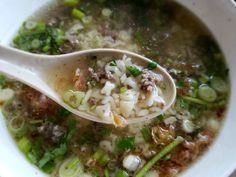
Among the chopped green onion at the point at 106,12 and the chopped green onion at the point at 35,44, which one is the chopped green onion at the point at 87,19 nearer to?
the chopped green onion at the point at 106,12

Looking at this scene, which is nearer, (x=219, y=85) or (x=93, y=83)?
(x=93, y=83)

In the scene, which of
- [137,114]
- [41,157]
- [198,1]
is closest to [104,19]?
[198,1]

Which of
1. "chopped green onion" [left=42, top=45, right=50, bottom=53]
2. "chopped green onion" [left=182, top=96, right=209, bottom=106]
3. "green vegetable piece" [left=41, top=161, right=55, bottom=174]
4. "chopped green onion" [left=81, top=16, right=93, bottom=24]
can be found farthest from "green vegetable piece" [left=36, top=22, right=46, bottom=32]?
"chopped green onion" [left=182, top=96, right=209, bottom=106]

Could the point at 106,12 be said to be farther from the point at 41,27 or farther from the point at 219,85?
the point at 219,85

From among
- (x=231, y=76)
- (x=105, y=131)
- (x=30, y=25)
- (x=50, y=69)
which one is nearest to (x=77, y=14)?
(x=30, y=25)

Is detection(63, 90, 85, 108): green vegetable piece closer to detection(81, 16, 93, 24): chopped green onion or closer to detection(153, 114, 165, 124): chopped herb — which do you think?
detection(153, 114, 165, 124): chopped herb

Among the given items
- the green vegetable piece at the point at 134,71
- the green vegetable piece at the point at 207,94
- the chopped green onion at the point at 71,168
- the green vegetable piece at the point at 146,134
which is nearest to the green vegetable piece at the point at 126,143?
the green vegetable piece at the point at 146,134
